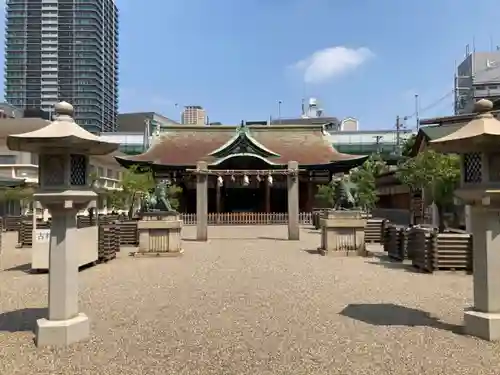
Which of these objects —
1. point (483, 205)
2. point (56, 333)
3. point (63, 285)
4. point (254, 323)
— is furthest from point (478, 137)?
point (56, 333)

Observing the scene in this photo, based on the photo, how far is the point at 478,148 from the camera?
19.8 feet

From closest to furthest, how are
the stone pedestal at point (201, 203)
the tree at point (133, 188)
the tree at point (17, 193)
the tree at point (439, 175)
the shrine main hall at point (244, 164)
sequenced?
the tree at point (439, 175) < the stone pedestal at point (201, 203) < the tree at point (133, 188) < the tree at point (17, 193) < the shrine main hall at point (244, 164)

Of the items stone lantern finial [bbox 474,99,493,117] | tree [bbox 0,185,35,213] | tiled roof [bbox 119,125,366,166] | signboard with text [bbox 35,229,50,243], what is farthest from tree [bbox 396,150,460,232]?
tree [bbox 0,185,35,213]

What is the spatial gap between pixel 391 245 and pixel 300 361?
32.7ft

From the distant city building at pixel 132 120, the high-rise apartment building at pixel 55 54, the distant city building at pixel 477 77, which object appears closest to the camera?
the distant city building at pixel 477 77

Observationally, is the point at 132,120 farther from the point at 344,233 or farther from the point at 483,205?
the point at 483,205

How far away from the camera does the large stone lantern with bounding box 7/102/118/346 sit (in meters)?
5.86

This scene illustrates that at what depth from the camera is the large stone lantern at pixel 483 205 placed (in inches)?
230

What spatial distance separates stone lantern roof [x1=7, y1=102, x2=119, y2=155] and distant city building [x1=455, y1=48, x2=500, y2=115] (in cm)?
5023

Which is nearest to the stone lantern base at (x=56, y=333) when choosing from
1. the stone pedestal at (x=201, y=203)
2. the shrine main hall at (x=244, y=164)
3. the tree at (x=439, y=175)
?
the tree at (x=439, y=175)

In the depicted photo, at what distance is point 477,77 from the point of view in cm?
5716

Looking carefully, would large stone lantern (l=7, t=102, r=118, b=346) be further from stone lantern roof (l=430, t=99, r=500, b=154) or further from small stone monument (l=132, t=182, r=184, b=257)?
small stone monument (l=132, t=182, r=184, b=257)

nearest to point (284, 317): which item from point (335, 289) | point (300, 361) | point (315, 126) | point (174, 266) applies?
point (300, 361)

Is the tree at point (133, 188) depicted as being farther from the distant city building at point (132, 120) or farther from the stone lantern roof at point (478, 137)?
the distant city building at point (132, 120)
